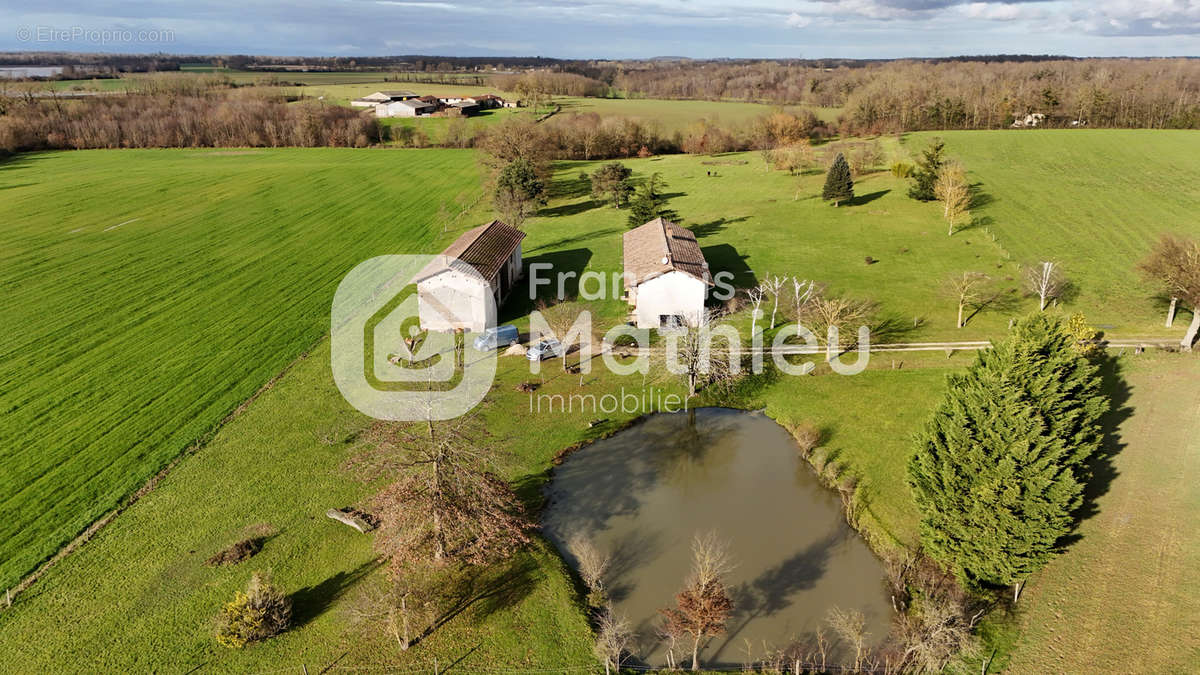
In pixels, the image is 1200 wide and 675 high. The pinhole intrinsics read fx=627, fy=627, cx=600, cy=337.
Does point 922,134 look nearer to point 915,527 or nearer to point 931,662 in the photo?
point 915,527

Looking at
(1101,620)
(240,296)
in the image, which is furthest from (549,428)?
(240,296)

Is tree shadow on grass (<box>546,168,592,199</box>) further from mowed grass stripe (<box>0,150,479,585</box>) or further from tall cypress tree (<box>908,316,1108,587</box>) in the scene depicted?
tall cypress tree (<box>908,316,1108,587</box>)

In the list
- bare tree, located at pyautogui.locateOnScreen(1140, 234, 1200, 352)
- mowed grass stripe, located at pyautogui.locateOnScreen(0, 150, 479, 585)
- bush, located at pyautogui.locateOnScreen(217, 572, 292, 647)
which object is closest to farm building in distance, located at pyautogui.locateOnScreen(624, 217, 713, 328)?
mowed grass stripe, located at pyautogui.locateOnScreen(0, 150, 479, 585)

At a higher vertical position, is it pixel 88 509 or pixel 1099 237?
pixel 1099 237

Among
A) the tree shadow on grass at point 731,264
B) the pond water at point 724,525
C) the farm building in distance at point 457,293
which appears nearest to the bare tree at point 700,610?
the pond water at point 724,525

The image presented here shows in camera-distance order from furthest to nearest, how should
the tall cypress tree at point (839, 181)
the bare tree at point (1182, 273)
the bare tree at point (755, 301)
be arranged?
the tall cypress tree at point (839, 181) < the bare tree at point (755, 301) < the bare tree at point (1182, 273)

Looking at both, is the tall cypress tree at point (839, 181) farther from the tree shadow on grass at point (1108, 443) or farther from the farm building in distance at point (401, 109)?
the farm building in distance at point (401, 109)
